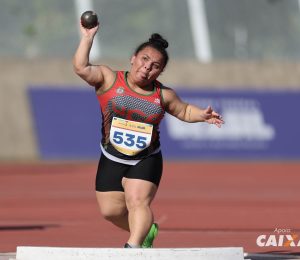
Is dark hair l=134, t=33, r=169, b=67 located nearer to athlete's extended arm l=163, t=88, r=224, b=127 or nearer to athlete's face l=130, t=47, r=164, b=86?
athlete's face l=130, t=47, r=164, b=86

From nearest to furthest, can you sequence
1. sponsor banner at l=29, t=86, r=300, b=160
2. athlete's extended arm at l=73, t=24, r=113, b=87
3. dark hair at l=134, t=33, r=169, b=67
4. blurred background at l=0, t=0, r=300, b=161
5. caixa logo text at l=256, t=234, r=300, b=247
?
athlete's extended arm at l=73, t=24, r=113, b=87 < dark hair at l=134, t=33, r=169, b=67 < caixa logo text at l=256, t=234, r=300, b=247 < sponsor banner at l=29, t=86, r=300, b=160 < blurred background at l=0, t=0, r=300, b=161

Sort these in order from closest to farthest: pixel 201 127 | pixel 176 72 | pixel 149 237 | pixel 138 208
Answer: pixel 138 208, pixel 149 237, pixel 201 127, pixel 176 72

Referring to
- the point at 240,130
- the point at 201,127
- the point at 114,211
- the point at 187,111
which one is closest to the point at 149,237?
the point at 114,211

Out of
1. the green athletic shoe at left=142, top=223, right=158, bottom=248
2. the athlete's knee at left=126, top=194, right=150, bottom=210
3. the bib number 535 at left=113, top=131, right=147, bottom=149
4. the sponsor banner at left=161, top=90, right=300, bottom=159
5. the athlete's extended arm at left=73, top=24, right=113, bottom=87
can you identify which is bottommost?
the green athletic shoe at left=142, top=223, right=158, bottom=248

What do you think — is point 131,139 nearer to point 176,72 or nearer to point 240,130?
point 240,130

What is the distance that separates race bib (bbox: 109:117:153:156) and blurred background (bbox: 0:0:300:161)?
17.3 meters

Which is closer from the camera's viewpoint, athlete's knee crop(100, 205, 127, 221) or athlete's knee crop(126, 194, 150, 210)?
athlete's knee crop(126, 194, 150, 210)

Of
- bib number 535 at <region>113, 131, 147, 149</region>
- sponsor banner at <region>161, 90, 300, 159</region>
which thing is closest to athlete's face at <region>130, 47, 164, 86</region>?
bib number 535 at <region>113, 131, 147, 149</region>

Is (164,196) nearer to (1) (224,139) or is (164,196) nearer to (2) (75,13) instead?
(1) (224,139)

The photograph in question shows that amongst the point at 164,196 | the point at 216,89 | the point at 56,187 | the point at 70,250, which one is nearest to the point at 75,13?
the point at 216,89

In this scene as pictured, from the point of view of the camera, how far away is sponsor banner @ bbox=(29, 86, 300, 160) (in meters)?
26.9

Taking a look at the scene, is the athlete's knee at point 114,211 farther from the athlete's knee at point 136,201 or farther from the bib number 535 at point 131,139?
the bib number 535 at point 131,139

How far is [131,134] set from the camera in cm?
941

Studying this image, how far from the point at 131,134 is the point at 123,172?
1.16ft
